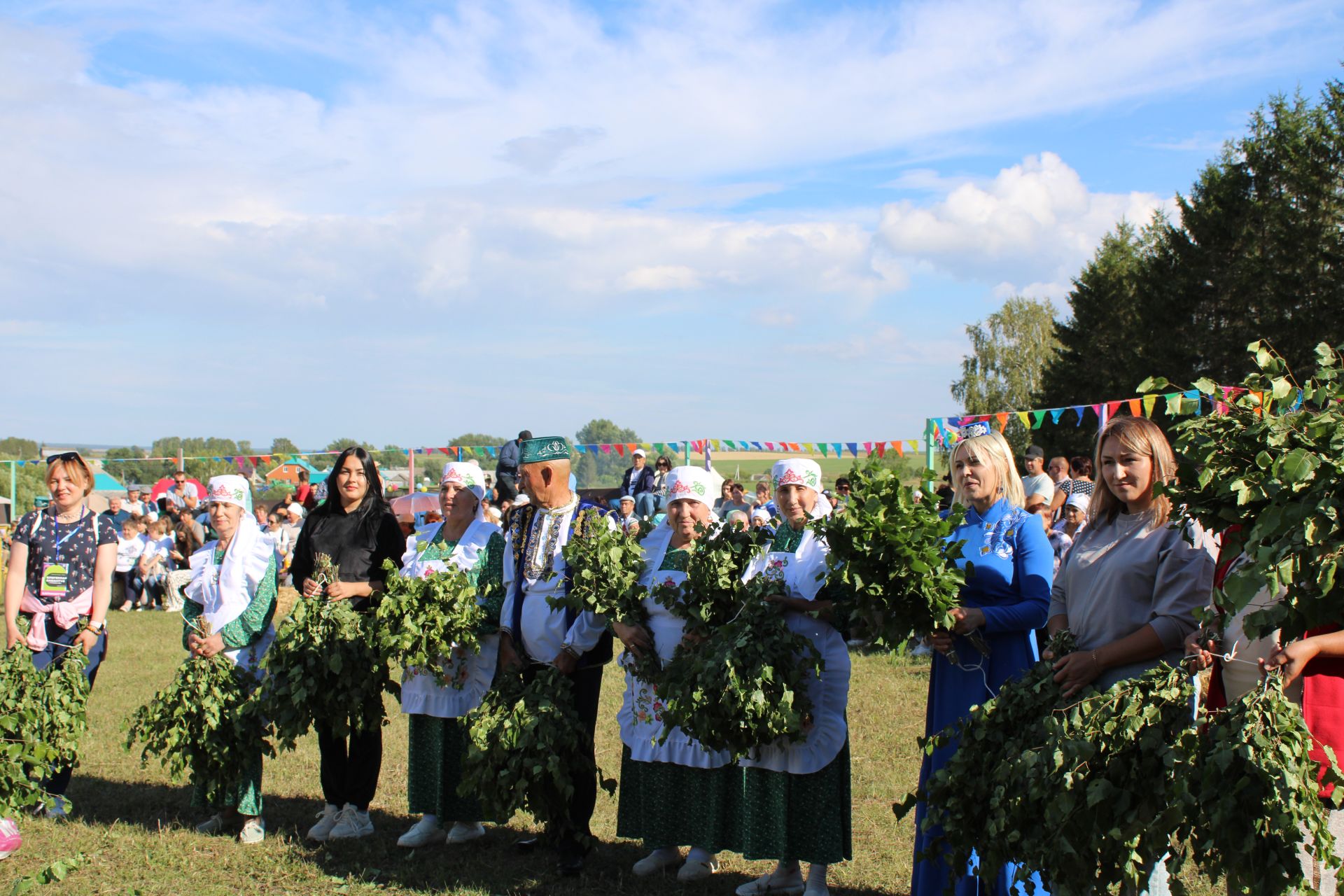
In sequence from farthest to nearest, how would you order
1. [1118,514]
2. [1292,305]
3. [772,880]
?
[1292,305] < [772,880] < [1118,514]

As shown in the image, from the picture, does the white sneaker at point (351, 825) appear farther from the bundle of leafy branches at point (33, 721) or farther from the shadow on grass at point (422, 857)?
the bundle of leafy branches at point (33, 721)

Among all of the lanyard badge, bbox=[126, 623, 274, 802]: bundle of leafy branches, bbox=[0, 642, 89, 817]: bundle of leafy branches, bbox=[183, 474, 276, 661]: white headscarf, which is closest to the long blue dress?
bbox=[126, 623, 274, 802]: bundle of leafy branches

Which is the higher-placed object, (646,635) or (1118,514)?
(1118,514)

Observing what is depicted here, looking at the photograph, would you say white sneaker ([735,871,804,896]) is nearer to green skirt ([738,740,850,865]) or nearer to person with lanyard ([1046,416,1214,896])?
green skirt ([738,740,850,865])

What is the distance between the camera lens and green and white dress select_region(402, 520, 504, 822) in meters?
5.67

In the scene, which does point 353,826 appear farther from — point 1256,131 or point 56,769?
point 1256,131

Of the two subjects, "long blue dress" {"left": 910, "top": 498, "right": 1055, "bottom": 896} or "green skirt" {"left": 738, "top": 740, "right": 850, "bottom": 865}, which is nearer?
"long blue dress" {"left": 910, "top": 498, "right": 1055, "bottom": 896}

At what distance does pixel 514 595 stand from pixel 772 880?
6.21 feet

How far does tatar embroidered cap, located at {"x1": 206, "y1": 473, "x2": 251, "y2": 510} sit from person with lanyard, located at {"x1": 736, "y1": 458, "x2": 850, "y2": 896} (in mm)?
3070

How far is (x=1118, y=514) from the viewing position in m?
3.87

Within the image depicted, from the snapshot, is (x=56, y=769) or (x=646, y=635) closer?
(x=646, y=635)

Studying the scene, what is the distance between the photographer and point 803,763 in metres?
4.75

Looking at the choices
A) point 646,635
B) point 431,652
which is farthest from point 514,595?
point 646,635

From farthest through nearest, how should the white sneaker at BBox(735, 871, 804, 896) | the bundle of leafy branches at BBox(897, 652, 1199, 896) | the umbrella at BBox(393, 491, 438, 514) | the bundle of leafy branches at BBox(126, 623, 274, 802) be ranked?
the umbrella at BBox(393, 491, 438, 514) < the bundle of leafy branches at BBox(126, 623, 274, 802) < the white sneaker at BBox(735, 871, 804, 896) < the bundle of leafy branches at BBox(897, 652, 1199, 896)
